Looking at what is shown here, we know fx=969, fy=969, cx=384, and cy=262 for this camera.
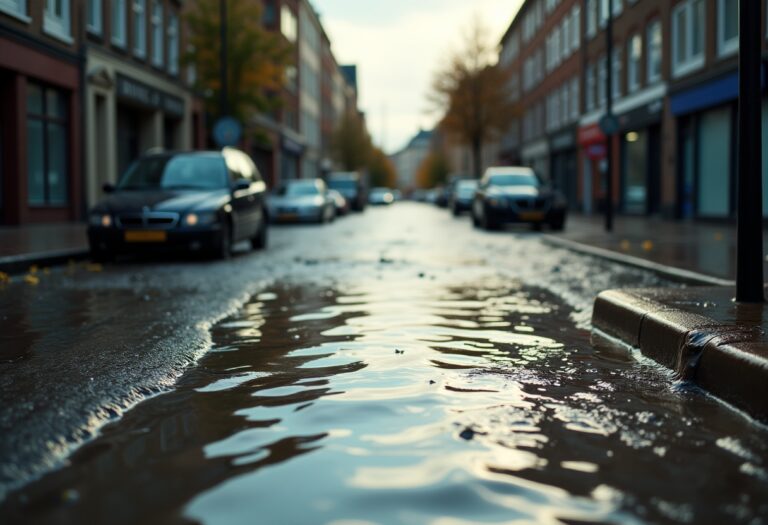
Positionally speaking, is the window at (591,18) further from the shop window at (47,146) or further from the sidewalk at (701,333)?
the sidewalk at (701,333)

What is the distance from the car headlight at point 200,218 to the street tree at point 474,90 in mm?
42102

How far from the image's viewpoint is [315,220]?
97.7ft

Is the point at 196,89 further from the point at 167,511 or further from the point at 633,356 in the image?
the point at 167,511

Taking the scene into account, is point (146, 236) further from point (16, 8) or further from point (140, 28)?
point (140, 28)

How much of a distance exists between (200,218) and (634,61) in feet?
76.4

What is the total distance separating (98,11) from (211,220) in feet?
46.5

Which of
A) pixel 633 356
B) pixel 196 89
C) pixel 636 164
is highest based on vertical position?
pixel 196 89

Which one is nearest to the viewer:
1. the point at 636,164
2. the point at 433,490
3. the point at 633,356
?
the point at 433,490

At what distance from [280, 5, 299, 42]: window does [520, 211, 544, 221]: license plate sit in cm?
3211

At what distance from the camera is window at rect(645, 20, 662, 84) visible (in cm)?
2944

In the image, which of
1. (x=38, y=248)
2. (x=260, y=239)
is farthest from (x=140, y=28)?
(x=38, y=248)

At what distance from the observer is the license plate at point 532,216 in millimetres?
22766

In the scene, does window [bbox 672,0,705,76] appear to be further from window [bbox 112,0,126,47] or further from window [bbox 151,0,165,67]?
window [bbox 112,0,126,47]

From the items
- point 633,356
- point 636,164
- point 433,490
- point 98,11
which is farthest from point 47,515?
point 636,164
